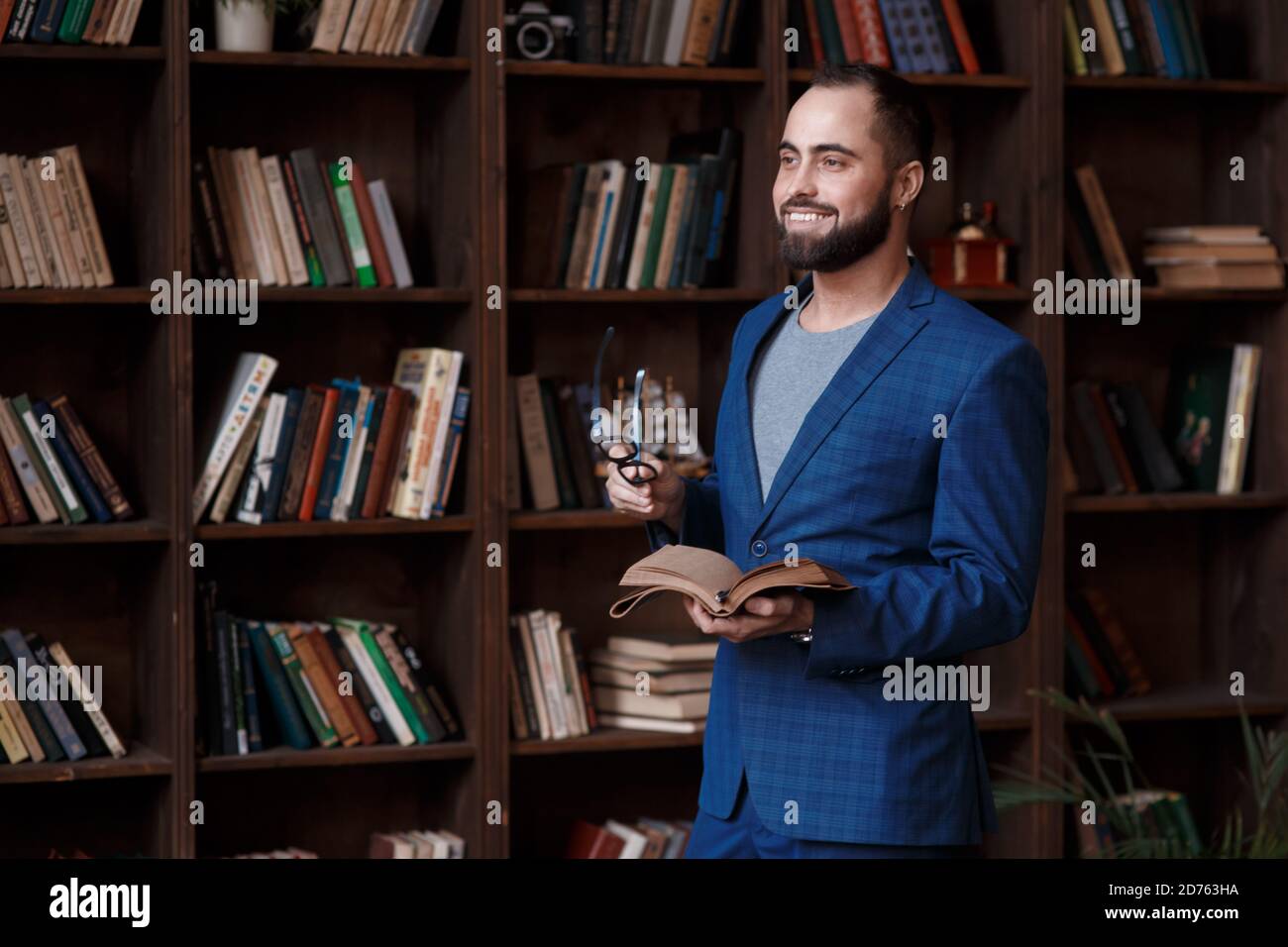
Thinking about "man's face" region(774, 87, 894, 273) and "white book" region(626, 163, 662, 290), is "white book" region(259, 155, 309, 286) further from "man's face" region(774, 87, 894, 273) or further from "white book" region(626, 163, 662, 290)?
"man's face" region(774, 87, 894, 273)

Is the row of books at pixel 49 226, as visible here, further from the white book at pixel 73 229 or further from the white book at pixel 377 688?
the white book at pixel 377 688

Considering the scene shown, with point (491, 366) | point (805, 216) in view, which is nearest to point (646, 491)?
point (805, 216)

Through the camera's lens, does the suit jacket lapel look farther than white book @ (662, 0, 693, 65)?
No

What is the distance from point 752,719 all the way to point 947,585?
33 cm

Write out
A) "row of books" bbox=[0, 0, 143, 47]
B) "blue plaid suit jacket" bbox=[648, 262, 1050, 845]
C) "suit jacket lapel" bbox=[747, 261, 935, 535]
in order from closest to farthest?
1. "blue plaid suit jacket" bbox=[648, 262, 1050, 845]
2. "suit jacket lapel" bbox=[747, 261, 935, 535]
3. "row of books" bbox=[0, 0, 143, 47]

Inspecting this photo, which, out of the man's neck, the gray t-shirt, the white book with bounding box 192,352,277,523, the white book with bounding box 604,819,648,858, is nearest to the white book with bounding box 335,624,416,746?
the white book with bounding box 192,352,277,523

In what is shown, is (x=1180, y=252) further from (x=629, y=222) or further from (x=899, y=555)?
(x=899, y=555)

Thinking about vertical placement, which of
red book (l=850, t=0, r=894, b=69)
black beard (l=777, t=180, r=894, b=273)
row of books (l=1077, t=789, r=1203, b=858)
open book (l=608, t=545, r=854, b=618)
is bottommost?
row of books (l=1077, t=789, r=1203, b=858)

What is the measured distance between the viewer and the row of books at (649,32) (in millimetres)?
3262

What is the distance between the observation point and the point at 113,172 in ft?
10.7

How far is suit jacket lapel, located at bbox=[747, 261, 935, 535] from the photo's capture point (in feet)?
6.56

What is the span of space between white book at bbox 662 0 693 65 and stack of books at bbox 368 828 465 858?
1.62 m

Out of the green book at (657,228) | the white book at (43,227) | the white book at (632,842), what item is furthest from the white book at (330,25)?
the white book at (632,842)
